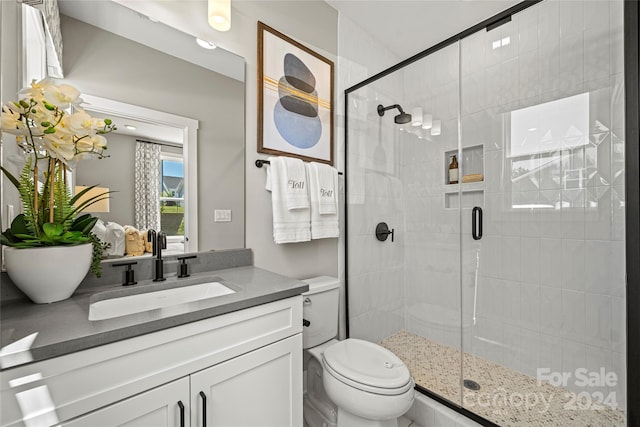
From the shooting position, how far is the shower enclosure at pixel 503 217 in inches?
53.3

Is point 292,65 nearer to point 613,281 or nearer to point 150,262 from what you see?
point 150,262

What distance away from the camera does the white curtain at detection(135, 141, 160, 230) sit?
120 cm

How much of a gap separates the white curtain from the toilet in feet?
2.82

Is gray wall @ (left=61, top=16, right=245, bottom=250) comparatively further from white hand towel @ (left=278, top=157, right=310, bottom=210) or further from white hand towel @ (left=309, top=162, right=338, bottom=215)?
white hand towel @ (left=309, top=162, right=338, bottom=215)

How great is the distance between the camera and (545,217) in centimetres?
164

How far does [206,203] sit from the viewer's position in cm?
137

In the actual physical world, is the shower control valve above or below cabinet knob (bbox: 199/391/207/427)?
above

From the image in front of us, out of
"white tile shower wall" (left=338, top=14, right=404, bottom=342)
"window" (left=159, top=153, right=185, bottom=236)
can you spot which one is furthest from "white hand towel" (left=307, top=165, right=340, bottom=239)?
"window" (left=159, top=153, right=185, bottom=236)

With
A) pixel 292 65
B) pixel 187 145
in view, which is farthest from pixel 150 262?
pixel 292 65

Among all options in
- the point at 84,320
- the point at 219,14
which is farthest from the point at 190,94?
the point at 84,320

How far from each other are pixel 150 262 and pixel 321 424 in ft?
3.97

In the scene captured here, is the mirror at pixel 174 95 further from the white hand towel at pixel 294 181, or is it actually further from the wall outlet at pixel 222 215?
the white hand towel at pixel 294 181

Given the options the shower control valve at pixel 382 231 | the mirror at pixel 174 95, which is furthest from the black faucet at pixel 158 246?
the shower control valve at pixel 382 231

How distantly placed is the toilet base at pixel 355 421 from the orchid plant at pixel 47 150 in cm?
129
